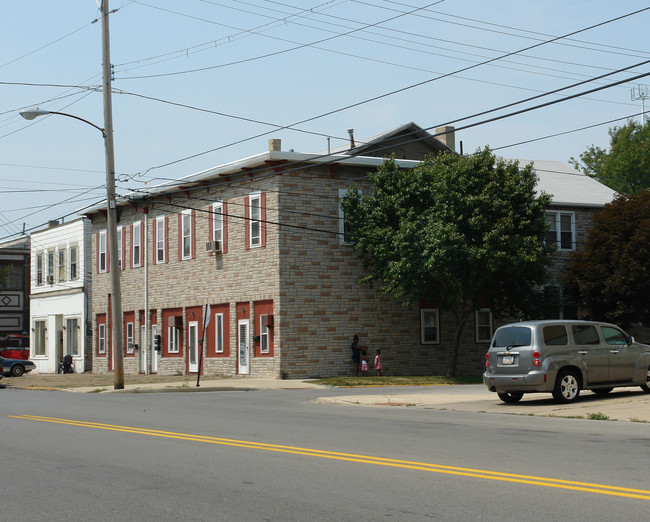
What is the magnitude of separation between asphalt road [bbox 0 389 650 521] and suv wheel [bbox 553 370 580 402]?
228 centimetres

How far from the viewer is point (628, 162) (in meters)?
72.6

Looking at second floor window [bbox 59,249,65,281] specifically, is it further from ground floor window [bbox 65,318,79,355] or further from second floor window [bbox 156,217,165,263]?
second floor window [bbox 156,217,165,263]

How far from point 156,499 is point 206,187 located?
106ft

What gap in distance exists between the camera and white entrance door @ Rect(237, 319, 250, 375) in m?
37.7

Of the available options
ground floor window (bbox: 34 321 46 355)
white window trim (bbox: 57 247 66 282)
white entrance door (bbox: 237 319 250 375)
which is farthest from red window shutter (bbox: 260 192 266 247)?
ground floor window (bbox: 34 321 46 355)

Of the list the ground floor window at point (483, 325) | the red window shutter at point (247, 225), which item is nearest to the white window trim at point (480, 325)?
the ground floor window at point (483, 325)

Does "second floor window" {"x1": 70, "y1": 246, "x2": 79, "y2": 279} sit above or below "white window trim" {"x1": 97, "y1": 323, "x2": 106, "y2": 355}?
above

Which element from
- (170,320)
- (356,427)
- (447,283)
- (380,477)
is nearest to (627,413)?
(356,427)

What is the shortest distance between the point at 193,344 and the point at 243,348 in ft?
15.3

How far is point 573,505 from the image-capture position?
26.5 ft

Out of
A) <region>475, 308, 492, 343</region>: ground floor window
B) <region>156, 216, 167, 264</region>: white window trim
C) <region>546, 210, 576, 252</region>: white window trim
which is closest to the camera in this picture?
<region>475, 308, 492, 343</region>: ground floor window

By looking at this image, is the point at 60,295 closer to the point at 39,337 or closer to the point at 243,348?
the point at 39,337

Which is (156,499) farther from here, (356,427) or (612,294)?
(612,294)

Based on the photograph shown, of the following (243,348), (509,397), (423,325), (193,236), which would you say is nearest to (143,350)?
(193,236)
